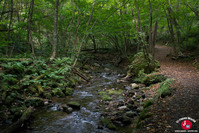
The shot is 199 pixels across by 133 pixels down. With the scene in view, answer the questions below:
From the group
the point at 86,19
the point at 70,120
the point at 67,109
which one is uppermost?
the point at 86,19

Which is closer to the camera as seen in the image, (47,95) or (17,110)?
(17,110)

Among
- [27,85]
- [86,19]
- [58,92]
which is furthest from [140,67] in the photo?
[27,85]

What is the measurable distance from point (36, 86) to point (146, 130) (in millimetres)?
5616

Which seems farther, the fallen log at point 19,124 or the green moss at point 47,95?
the green moss at point 47,95

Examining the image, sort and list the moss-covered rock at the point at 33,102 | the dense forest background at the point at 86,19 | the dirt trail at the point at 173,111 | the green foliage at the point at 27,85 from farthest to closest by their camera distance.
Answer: the dense forest background at the point at 86,19, the moss-covered rock at the point at 33,102, the green foliage at the point at 27,85, the dirt trail at the point at 173,111

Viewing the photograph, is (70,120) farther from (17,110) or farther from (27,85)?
(27,85)

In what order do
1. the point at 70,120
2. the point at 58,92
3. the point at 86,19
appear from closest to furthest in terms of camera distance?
the point at 70,120
the point at 58,92
the point at 86,19

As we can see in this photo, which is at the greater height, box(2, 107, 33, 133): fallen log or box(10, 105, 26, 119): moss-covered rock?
box(10, 105, 26, 119): moss-covered rock

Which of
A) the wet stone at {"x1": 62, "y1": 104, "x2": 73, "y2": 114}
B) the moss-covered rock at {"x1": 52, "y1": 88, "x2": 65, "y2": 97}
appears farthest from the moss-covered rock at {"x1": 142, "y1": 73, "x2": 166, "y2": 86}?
the wet stone at {"x1": 62, "y1": 104, "x2": 73, "y2": 114}

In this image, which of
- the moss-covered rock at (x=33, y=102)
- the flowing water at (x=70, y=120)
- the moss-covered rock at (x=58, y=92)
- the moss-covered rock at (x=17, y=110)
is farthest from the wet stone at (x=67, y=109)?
the moss-covered rock at (x=58, y=92)

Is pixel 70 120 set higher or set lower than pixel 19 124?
lower

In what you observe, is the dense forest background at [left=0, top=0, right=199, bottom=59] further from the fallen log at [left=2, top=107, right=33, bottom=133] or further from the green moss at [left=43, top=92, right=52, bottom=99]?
the fallen log at [left=2, top=107, right=33, bottom=133]

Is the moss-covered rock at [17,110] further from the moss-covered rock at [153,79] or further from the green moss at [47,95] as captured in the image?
the moss-covered rock at [153,79]

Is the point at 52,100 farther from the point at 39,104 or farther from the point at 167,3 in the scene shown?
the point at 167,3
